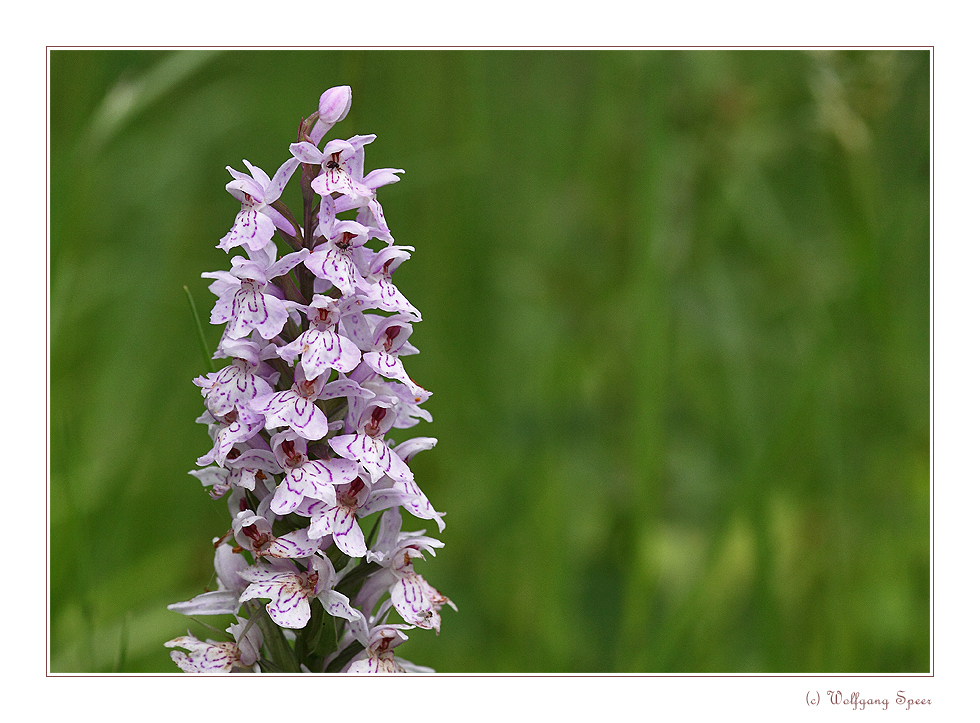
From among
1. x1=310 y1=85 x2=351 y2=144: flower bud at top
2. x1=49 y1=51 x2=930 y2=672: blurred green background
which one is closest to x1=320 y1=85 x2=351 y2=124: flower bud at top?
x1=310 y1=85 x2=351 y2=144: flower bud at top

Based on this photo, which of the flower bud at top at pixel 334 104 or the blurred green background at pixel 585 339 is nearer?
the flower bud at top at pixel 334 104

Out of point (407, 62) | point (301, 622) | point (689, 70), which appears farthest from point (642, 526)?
point (407, 62)

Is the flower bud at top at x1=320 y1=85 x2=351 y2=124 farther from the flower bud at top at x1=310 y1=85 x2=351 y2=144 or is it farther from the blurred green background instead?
Answer: the blurred green background

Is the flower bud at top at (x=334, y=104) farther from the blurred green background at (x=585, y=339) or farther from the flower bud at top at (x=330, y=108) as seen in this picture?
the blurred green background at (x=585, y=339)

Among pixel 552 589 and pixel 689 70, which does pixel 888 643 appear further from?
pixel 689 70

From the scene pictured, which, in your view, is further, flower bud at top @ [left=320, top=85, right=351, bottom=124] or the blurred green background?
the blurred green background

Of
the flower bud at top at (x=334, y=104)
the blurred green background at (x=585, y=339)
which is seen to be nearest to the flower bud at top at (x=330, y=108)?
the flower bud at top at (x=334, y=104)
